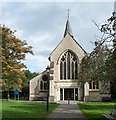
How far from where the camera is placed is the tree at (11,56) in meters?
31.2

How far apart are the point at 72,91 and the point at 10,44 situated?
53.7ft

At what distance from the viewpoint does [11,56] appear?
32812 mm

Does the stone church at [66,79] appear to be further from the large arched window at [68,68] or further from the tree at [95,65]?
the tree at [95,65]

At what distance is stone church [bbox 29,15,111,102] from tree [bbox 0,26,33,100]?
8017 mm

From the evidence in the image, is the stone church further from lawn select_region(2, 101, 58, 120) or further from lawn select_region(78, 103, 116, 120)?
lawn select_region(2, 101, 58, 120)

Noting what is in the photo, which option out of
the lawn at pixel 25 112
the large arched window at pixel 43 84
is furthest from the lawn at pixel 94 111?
the large arched window at pixel 43 84

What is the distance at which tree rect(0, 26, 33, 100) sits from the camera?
31219mm

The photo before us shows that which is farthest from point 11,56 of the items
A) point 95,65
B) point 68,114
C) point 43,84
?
point 68,114

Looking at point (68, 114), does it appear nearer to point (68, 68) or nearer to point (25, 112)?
point (25, 112)

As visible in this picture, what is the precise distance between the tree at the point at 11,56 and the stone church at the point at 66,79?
26.3 feet

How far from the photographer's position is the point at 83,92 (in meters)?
38.9

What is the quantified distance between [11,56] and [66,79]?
42.0 ft

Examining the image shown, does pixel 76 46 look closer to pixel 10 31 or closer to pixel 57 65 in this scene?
pixel 57 65

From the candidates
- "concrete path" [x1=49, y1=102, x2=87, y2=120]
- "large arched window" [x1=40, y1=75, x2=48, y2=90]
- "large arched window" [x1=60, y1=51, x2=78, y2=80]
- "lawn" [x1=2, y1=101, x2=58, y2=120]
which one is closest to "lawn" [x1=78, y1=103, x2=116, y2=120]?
"concrete path" [x1=49, y1=102, x2=87, y2=120]
